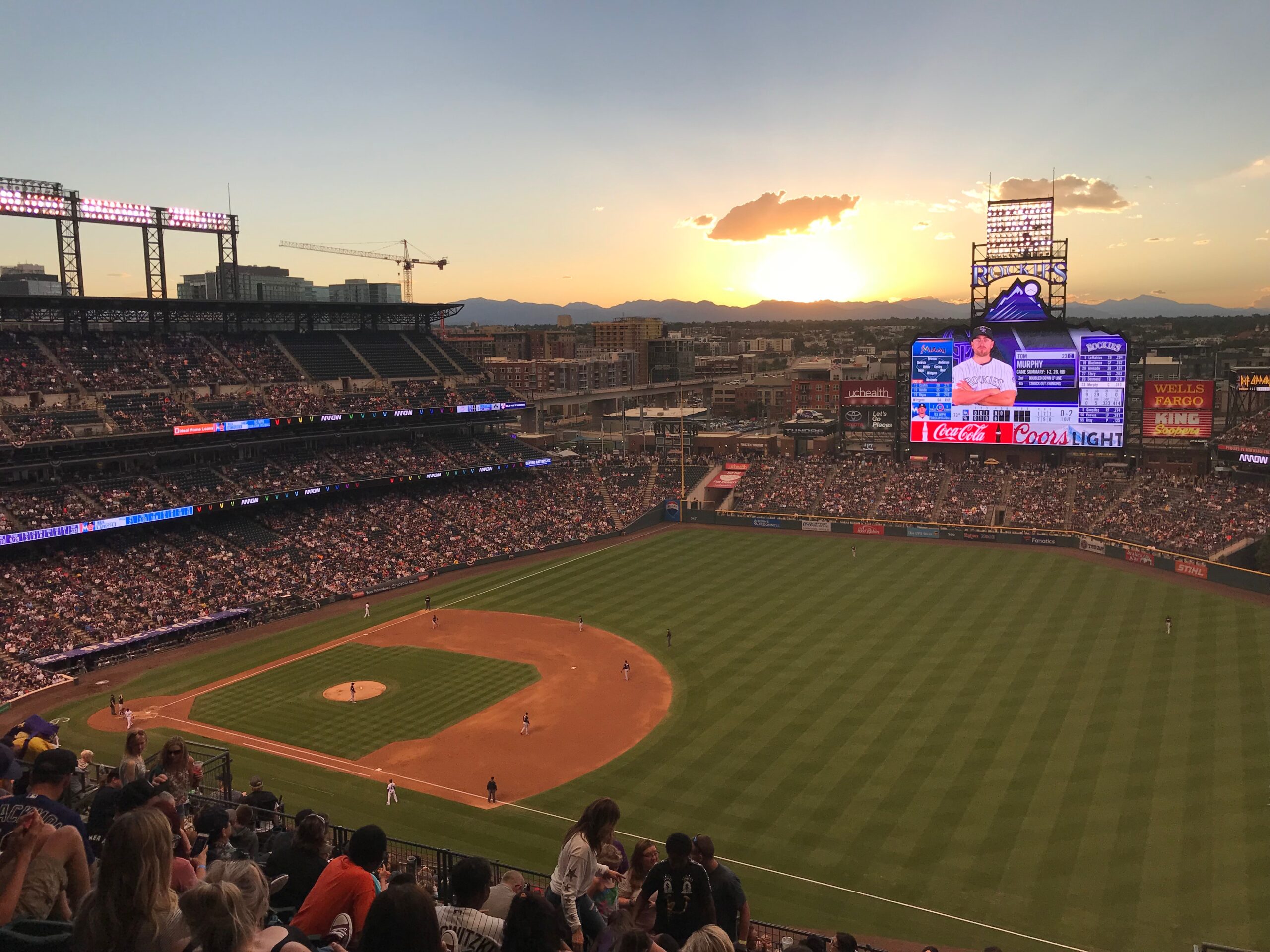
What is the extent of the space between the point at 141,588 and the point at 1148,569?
56.0 meters

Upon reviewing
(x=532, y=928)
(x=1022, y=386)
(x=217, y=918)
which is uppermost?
(x=1022, y=386)

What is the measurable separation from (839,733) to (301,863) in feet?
92.0

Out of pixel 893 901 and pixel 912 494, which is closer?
pixel 893 901

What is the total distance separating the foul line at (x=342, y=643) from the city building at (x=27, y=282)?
104ft

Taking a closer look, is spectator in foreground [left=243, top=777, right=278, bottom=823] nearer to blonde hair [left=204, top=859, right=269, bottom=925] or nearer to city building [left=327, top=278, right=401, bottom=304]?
blonde hair [left=204, top=859, right=269, bottom=925]

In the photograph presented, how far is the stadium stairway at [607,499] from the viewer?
72562mm

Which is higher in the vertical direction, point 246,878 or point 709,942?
point 246,878

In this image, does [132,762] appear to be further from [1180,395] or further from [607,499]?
[1180,395]

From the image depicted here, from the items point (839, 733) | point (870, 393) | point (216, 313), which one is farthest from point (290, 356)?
point (839, 733)

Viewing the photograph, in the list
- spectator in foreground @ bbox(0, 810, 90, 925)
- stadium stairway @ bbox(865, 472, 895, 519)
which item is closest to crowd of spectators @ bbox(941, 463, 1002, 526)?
stadium stairway @ bbox(865, 472, 895, 519)

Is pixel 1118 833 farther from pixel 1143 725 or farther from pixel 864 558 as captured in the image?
pixel 864 558

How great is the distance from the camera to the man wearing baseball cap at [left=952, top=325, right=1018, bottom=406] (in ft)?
224

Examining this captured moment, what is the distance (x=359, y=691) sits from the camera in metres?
39.3

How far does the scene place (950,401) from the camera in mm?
70625
